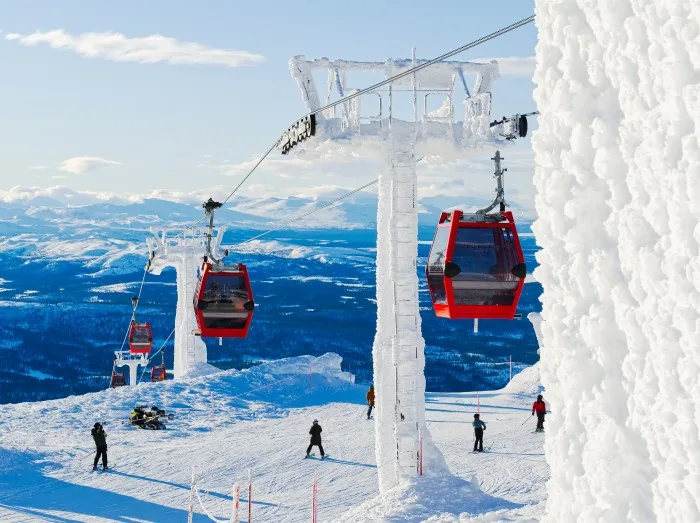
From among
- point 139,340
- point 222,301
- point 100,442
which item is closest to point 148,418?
point 100,442

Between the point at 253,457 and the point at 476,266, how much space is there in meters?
8.95

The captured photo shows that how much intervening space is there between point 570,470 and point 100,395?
76.3 ft

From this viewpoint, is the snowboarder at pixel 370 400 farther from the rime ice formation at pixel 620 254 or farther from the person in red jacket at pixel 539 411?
the rime ice formation at pixel 620 254

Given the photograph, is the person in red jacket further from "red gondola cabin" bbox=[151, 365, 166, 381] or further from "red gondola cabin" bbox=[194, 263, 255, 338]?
"red gondola cabin" bbox=[151, 365, 166, 381]

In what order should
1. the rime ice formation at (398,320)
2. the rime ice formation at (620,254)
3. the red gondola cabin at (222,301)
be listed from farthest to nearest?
the red gondola cabin at (222,301) < the rime ice formation at (398,320) < the rime ice formation at (620,254)

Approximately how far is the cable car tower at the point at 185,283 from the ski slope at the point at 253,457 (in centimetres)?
288

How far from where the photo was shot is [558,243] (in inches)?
96.0

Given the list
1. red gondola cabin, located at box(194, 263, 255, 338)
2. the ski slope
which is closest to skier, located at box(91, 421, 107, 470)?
the ski slope

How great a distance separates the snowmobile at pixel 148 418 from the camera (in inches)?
842

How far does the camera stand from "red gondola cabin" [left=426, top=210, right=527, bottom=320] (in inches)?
402

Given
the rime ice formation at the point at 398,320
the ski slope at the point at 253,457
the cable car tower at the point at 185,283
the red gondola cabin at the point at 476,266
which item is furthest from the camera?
the cable car tower at the point at 185,283

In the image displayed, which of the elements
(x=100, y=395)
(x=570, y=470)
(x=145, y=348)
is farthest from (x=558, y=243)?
(x=145, y=348)

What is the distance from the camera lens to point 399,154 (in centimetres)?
1259

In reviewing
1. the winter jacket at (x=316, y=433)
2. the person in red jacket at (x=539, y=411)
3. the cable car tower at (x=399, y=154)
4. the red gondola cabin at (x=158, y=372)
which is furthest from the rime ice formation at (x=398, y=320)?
the red gondola cabin at (x=158, y=372)
